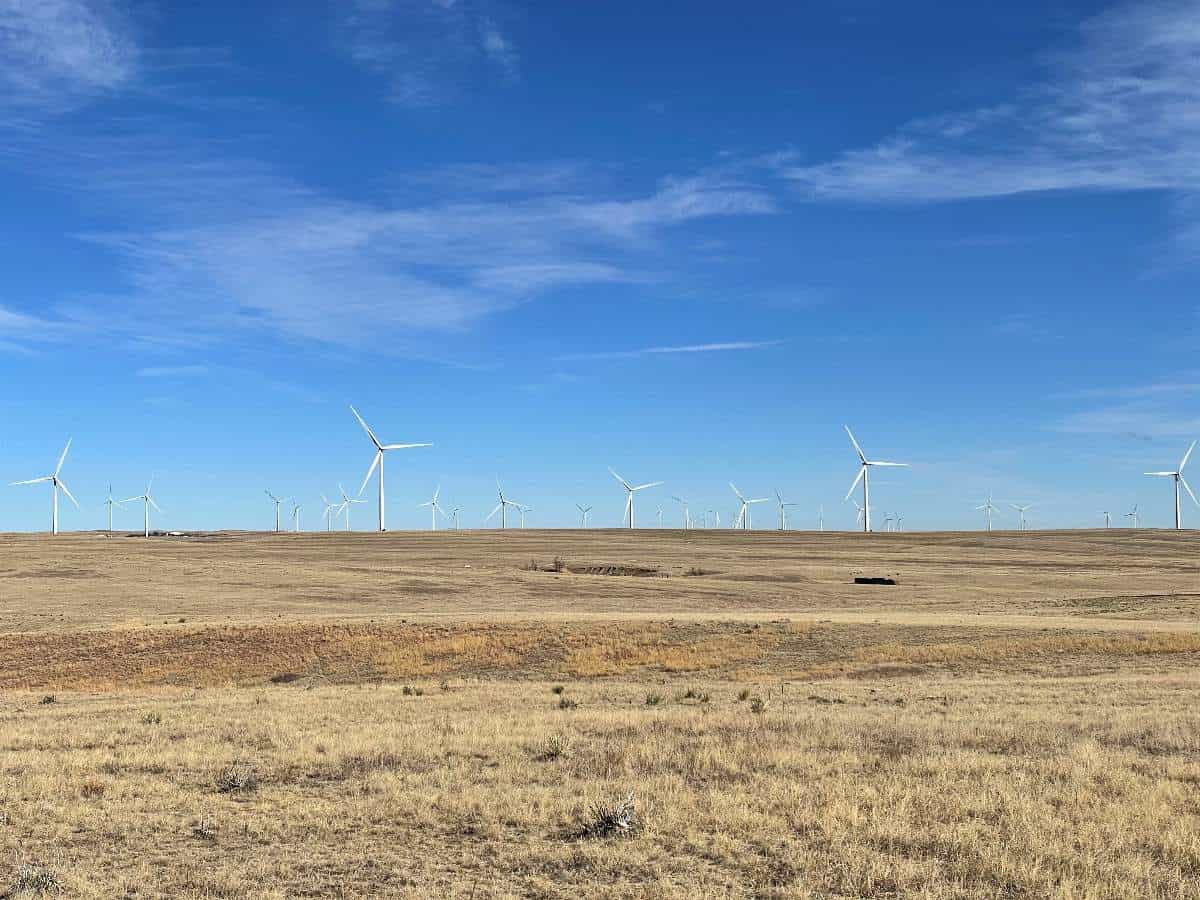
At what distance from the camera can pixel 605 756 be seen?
17.8 meters

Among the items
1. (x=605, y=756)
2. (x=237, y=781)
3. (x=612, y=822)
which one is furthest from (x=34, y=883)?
(x=605, y=756)

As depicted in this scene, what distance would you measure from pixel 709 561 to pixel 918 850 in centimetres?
10948

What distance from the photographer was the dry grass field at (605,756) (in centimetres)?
1162

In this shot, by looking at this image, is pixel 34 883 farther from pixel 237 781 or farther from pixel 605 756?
pixel 605 756

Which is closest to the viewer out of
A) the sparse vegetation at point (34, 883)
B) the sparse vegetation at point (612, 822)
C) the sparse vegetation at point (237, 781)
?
the sparse vegetation at point (34, 883)

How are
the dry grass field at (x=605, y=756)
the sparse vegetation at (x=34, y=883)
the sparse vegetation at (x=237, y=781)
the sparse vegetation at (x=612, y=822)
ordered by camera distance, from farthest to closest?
1. the sparse vegetation at (x=237, y=781)
2. the sparse vegetation at (x=612, y=822)
3. the dry grass field at (x=605, y=756)
4. the sparse vegetation at (x=34, y=883)

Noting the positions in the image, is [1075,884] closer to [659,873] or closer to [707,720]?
[659,873]

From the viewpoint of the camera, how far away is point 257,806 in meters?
14.8

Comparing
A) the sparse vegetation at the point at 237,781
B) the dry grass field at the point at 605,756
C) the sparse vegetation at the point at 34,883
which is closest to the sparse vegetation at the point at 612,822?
the dry grass field at the point at 605,756

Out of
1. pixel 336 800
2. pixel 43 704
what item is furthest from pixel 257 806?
pixel 43 704

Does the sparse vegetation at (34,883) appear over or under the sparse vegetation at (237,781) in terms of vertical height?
over

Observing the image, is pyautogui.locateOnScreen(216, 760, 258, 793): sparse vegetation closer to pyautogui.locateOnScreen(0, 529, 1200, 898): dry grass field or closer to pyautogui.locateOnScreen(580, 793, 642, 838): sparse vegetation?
pyautogui.locateOnScreen(0, 529, 1200, 898): dry grass field

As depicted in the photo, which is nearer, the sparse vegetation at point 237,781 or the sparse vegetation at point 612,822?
the sparse vegetation at point 612,822

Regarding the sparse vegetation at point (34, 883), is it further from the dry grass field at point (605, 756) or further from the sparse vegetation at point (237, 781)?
the sparse vegetation at point (237, 781)
